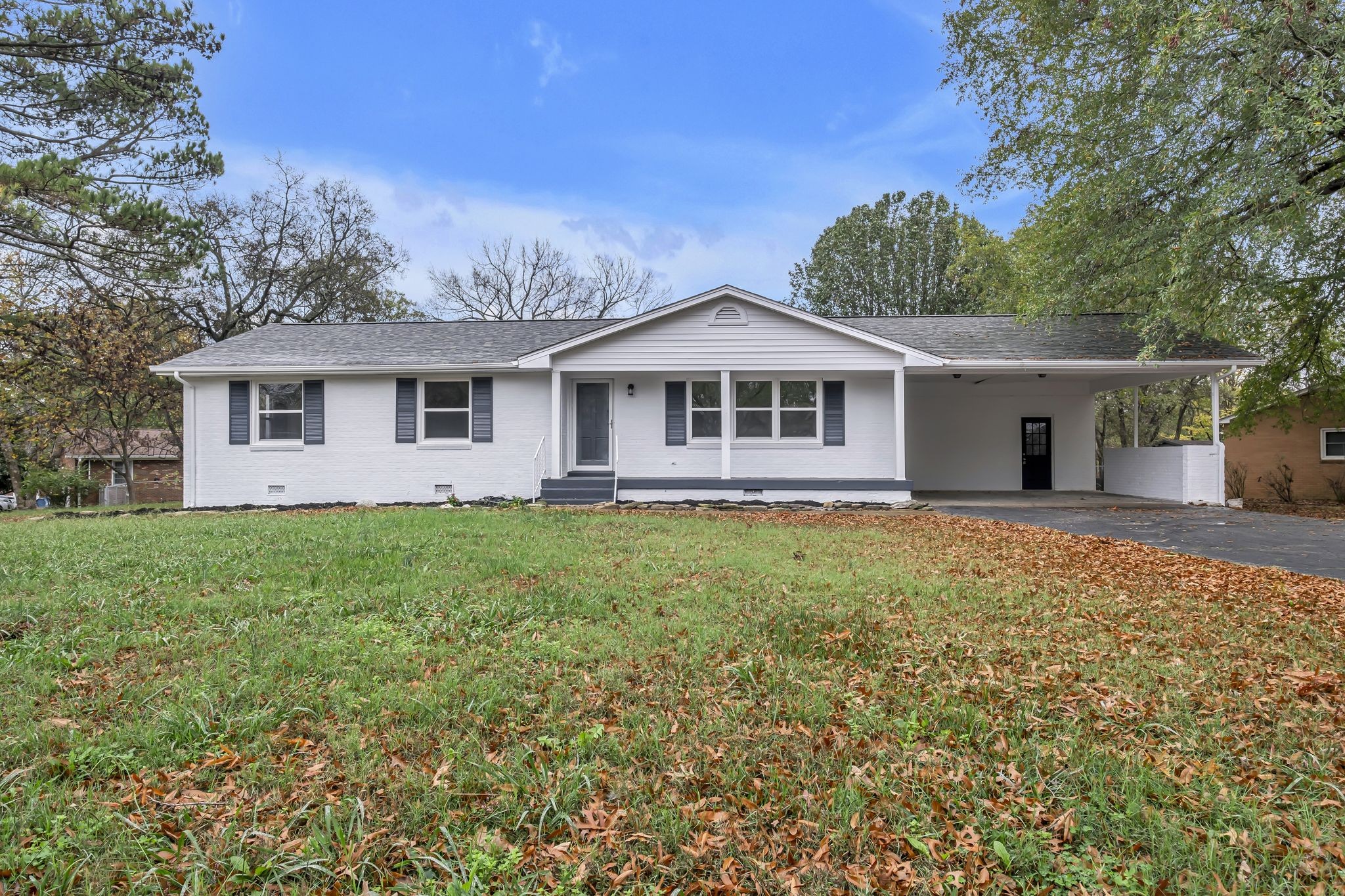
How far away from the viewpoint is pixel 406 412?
47.3ft

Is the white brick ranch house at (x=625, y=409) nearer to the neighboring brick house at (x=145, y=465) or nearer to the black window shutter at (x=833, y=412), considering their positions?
the black window shutter at (x=833, y=412)

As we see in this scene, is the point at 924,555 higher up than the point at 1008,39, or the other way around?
the point at 1008,39

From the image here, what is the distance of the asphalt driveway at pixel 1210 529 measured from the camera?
7.74m

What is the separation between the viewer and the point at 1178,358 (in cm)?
1345

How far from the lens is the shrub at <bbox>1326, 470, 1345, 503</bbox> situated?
18.2 m

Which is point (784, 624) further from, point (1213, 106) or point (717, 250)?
point (717, 250)

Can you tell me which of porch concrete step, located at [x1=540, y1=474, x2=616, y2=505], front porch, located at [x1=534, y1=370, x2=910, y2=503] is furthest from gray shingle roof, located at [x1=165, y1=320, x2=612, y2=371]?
porch concrete step, located at [x1=540, y1=474, x2=616, y2=505]

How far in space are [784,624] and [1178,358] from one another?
13165 mm

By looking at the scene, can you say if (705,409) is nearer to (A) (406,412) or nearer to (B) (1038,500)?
(A) (406,412)

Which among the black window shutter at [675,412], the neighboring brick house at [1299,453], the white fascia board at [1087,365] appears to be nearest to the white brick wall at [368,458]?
the black window shutter at [675,412]

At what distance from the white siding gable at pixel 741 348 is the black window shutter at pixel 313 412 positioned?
17.1 feet

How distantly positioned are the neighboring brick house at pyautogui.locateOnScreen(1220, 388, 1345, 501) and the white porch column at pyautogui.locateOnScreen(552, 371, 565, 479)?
1841cm

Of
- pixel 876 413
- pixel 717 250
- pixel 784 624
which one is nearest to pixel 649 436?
pixel 876 413

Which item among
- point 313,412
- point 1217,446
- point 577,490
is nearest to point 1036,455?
point 1217,446
